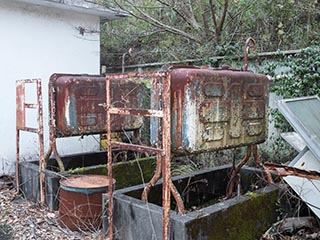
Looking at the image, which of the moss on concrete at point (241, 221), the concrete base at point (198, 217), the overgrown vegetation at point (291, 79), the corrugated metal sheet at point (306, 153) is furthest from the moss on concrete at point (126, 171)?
the corrugated metal sheet at point (306, 153)

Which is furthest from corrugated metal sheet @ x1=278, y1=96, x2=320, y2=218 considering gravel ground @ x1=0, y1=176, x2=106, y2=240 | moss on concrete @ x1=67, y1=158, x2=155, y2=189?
moss on concrete @ x1=67, y1=158, x2=155, y2=189

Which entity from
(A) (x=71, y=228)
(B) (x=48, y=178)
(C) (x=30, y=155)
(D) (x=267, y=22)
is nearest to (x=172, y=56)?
(D) (x=267, y=22)

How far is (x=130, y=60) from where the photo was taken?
28.8 feet

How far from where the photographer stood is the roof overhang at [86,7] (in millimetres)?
6144

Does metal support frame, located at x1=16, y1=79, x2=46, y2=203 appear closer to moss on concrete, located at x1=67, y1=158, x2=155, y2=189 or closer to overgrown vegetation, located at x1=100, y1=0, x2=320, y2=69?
moss on concrete, located at x1=67, y1=158, x2=155, y2=189

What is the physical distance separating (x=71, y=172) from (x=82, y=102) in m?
0.98

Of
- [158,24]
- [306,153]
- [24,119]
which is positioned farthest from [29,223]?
[158,24]

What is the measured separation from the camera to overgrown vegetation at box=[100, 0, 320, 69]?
655 centimetres

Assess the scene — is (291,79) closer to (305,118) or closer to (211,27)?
(305,118)

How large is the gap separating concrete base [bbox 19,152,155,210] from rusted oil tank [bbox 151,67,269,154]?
1.99 meters

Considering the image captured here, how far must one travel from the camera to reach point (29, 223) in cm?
398

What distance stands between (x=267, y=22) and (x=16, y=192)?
565 cm

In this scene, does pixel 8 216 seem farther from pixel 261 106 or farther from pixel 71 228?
pixel 261 106

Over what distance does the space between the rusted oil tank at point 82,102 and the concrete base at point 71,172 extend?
1.81 feet
